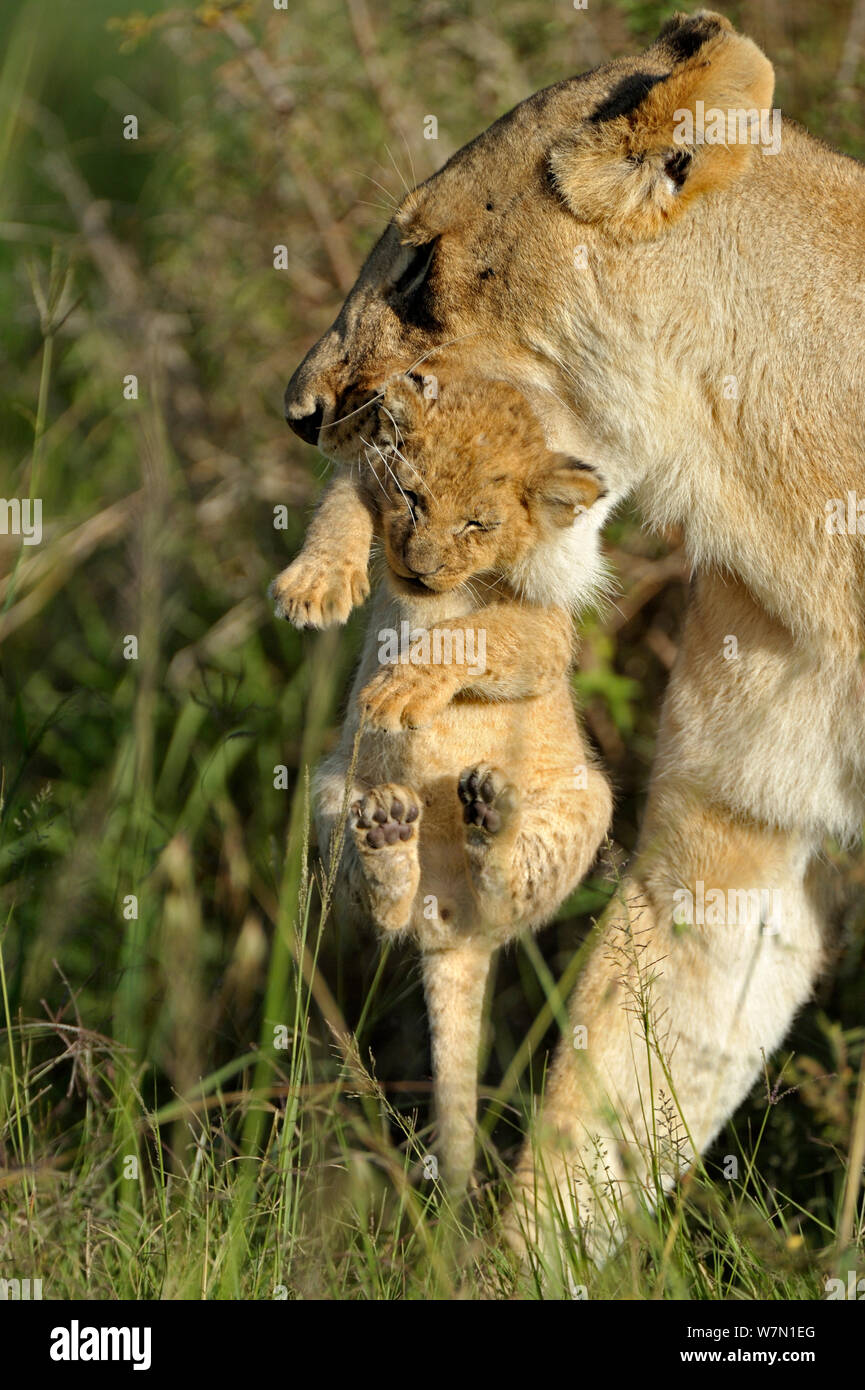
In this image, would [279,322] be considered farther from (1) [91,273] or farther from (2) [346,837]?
(2) [346,837]

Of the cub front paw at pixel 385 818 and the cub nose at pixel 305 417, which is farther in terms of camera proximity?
the cub nose at pixel 305 417

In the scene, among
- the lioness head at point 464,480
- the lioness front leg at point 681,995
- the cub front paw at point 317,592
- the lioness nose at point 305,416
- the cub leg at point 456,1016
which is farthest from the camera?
the cub leg at point 456,1016

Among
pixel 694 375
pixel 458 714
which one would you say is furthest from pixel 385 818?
pixel 694 375

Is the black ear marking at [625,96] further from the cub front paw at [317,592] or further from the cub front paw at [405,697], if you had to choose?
the cub front paw at [405,697]

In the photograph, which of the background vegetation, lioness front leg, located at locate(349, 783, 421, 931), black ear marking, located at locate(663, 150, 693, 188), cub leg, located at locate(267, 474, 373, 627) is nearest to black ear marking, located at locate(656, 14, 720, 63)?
black ear marking, located at locate(663, 150, 693, 188)

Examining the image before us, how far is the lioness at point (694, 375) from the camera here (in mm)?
2754

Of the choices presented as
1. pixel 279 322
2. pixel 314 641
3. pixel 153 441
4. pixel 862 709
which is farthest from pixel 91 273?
pixel 862 709

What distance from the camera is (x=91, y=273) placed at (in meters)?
5.47

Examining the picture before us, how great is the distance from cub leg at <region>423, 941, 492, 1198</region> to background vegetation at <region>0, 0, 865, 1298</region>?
0.33ft

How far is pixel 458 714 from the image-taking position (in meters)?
3.06

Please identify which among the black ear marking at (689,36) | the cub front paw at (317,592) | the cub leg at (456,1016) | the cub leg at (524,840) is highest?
the black ear marking at (689,36)

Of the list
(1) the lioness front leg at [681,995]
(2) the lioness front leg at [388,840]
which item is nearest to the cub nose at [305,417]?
(2) the lioness front leg at [388,840]

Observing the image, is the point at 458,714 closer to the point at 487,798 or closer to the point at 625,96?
the point at 487,798

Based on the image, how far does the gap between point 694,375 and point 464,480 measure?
46 cm
